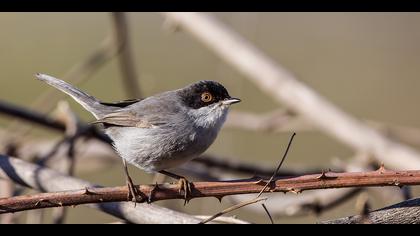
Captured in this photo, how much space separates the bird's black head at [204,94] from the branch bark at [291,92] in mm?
1159

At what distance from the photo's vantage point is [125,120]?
3812 millimetres

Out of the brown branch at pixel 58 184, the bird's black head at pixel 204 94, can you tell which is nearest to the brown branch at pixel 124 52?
the bird's black head at pixel 204 94

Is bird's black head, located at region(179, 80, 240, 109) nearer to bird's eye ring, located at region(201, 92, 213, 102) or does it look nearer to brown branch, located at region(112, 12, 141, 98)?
bird's eye ring, located at region(201, 92, 213, 102)

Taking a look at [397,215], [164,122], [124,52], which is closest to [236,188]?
[397,215]

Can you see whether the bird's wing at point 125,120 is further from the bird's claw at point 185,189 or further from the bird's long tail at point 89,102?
the bird's claw at point 185,189

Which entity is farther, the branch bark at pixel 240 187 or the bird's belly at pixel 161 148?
the bird's belly at pixel 161 148

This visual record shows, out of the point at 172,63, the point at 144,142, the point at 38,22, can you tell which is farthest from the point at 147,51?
the point at 144,142

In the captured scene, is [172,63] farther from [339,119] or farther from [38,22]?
[339,119]

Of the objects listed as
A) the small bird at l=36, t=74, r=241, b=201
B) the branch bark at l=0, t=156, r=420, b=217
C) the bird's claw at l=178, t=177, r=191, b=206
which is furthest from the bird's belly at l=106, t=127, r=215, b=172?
the branch bark at l=0, t=156, r=420, b=217

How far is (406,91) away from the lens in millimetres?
12070

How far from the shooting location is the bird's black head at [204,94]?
12.2 ft

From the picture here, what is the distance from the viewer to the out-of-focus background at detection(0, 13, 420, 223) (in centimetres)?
1039

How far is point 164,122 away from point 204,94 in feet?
0.92

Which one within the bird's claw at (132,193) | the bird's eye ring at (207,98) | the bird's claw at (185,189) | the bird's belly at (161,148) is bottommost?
the bird's claw at (132,193)
